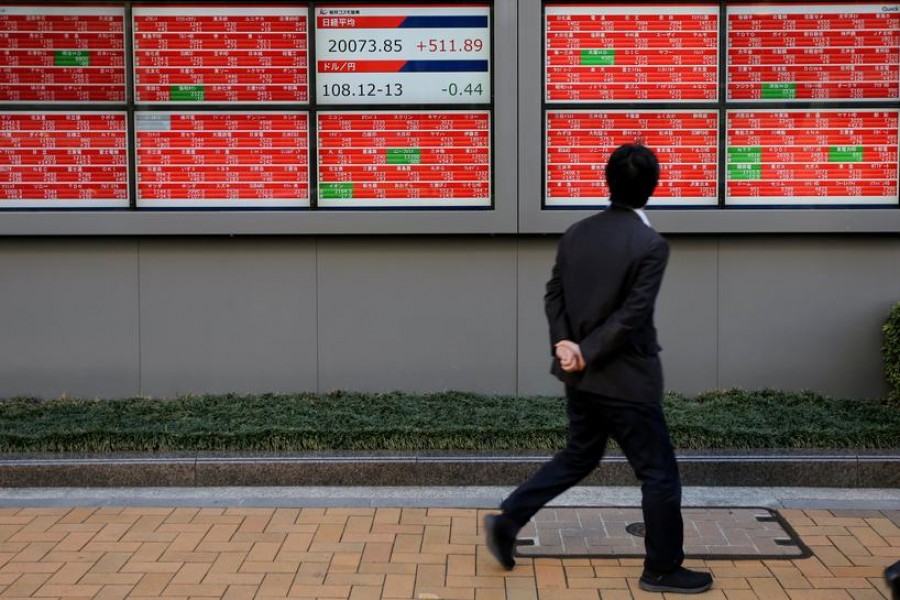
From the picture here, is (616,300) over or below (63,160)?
below

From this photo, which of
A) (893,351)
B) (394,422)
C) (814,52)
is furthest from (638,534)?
(814,52)

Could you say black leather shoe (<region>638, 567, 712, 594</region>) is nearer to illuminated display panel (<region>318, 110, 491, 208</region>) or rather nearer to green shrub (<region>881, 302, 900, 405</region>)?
green shrub (<region>881, 302, 900, 405</region>)

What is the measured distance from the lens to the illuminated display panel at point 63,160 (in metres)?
7.65

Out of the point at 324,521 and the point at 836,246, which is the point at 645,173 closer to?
the point at 324,521

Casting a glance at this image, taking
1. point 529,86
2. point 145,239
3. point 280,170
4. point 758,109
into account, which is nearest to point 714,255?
point 758,109

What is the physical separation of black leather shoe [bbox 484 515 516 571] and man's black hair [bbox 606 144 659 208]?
5.01 ft

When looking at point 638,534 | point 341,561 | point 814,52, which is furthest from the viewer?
point 814,52

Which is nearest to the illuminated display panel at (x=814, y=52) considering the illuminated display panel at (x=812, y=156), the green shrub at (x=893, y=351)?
the illuminated display panel at (x=812, y=156)

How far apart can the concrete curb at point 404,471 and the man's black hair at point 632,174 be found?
84.9 inches

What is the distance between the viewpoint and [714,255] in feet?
24.8

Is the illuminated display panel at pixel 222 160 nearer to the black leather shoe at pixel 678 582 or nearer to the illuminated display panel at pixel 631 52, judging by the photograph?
the illuminated display panel at pixel 631 52

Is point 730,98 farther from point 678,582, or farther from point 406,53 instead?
point 678,582

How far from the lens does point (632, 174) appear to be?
440 cm

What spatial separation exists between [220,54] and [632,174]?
419 cm
